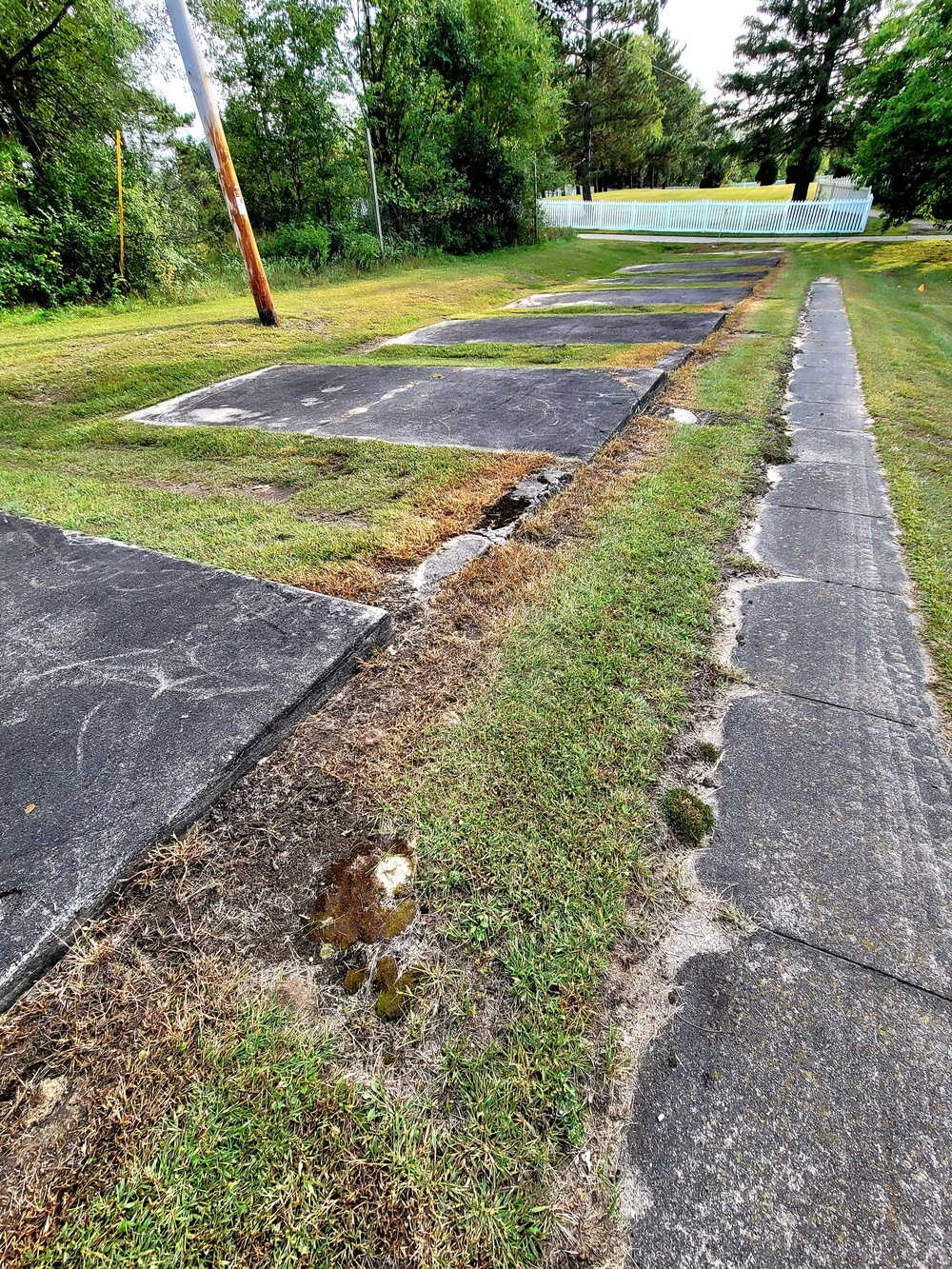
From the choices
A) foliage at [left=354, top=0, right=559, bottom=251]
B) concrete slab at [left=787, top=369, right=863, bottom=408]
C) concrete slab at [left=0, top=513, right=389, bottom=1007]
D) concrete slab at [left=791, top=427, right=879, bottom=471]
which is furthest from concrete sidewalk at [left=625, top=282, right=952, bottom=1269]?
foliage at [left=354, top=0, right=559, bottom=251]

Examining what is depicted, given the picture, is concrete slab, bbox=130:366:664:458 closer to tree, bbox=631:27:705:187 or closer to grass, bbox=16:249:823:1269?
grass, bbox=16:249:823:1269

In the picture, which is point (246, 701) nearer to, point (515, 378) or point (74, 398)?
point (515, 378)

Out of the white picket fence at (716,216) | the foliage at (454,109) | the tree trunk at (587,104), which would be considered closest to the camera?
the foliage at (454,109)

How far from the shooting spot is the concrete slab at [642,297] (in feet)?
28.5

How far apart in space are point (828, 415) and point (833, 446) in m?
0.74

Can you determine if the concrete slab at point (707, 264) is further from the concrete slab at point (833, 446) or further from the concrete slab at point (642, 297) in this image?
the concrete slab at point (833, 446)

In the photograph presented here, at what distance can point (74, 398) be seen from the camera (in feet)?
16.6

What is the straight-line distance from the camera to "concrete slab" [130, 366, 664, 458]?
3.92 metres

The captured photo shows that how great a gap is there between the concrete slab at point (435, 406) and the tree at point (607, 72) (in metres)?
27.9

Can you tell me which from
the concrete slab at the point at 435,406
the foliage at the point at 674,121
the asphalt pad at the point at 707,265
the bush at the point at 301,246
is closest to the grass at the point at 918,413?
Result: the concrete slab at the point at 435,406

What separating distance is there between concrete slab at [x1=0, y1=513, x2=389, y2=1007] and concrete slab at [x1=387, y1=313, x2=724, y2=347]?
5350 millimetres

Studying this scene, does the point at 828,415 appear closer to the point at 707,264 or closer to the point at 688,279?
the point at 688,279

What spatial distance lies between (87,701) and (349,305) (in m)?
8.50

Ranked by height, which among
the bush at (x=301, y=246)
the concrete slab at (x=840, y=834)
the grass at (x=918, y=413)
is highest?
the bush at (x=301, y=246)
